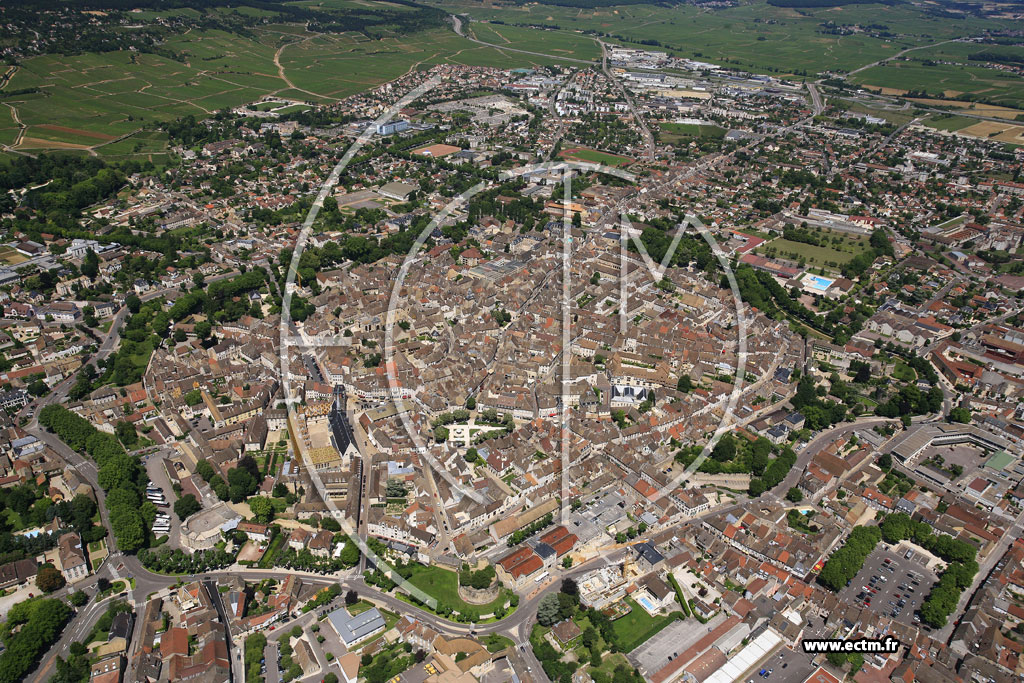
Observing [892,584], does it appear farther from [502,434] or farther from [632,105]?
[632,105]

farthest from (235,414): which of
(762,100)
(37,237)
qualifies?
(762,100)

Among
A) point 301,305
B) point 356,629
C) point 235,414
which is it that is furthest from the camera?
point 301,305

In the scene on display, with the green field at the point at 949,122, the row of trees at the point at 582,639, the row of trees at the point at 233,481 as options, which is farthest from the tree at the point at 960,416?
the green field at the point at 949,122

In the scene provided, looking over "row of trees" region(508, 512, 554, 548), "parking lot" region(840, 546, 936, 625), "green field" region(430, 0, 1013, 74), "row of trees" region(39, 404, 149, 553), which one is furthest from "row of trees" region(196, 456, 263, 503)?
"green field" region(430, 0, 1013, 74)

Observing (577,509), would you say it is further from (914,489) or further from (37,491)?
(37,491)

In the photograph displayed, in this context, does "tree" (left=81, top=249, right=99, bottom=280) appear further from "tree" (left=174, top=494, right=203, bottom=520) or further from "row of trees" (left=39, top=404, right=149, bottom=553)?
"tree" (left=174, top=494, right=203, bottom=520)

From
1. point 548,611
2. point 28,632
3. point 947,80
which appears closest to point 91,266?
point 28,632
